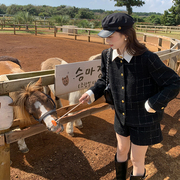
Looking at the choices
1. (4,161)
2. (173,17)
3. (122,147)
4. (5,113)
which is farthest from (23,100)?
(173,17)

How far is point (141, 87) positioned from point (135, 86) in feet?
0.17

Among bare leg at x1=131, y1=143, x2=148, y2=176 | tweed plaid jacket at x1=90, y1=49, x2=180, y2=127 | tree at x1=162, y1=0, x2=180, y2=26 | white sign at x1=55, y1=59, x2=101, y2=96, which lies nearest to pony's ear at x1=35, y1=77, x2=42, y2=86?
white sign at x1=55, y1=59, x2=101, y2=96

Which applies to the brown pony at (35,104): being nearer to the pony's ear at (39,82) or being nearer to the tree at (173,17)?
the pony's ear at (39,82)

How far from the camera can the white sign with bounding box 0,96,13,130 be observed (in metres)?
1.69

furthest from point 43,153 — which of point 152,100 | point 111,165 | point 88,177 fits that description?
point 152,100

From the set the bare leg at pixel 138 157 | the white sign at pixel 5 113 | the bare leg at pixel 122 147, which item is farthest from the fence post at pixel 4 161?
the bare leg at pixel 138 157

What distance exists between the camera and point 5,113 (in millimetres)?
1716

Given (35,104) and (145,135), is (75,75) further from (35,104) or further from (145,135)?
(145,135)

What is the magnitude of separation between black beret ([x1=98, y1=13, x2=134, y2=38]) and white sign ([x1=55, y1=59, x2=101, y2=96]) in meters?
0.87

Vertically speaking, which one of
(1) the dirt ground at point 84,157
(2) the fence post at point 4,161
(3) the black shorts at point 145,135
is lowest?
(1) the dirt ground at point 84,157

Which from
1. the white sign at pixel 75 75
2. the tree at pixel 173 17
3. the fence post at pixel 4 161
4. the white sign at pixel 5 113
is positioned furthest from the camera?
the tree at pixel 173 17

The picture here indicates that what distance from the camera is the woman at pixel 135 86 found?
1.37 metres

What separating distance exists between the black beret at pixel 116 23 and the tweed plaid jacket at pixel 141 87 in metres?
0.27

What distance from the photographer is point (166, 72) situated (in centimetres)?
138
